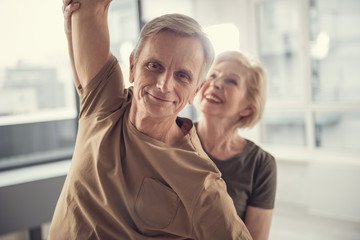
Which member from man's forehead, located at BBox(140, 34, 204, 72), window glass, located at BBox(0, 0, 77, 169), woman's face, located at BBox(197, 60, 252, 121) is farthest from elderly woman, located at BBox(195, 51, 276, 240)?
window glass, located at BBox(0, 0, 77, 169)

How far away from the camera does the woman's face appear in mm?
1604

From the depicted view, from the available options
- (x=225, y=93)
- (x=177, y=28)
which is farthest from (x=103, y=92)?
(x=225, y=93)

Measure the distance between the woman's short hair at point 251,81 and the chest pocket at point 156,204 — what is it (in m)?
0.91

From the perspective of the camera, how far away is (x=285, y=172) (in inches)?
179

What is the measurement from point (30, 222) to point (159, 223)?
2.54 meters

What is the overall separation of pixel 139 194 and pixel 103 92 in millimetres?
285

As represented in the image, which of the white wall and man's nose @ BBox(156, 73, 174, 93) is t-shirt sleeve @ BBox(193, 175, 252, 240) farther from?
the white wall

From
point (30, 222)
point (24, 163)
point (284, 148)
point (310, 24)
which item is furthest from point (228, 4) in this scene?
point (30, 222)

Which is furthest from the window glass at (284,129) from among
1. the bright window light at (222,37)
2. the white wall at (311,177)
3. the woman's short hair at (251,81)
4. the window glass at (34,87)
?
the woman's short hair at (251,81)

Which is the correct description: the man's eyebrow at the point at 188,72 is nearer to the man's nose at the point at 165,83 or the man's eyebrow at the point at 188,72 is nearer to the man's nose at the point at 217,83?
the man's nose at the point at 165,83

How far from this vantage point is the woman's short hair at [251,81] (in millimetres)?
1695

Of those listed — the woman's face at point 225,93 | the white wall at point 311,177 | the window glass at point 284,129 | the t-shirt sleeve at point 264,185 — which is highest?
the woman's face at point 225,93

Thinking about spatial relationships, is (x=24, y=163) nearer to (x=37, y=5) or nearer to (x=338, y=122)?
(x=37, y=5)

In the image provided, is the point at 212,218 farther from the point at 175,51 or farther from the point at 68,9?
the point at 68,9
